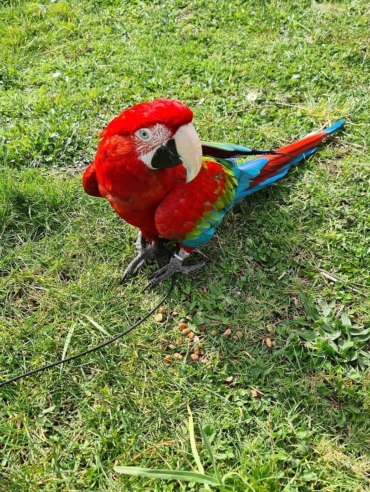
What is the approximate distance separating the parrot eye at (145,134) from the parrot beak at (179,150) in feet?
0.19

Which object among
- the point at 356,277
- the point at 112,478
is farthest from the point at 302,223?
the point at 112,478

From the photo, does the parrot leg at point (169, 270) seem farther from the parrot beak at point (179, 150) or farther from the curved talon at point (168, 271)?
the parrot beak at point (179, 150)

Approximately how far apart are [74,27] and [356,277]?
279cm

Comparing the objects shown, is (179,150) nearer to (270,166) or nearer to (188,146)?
(188,146)

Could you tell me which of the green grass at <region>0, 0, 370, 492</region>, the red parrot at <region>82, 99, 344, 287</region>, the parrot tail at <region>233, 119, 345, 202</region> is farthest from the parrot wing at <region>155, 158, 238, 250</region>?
the green grass at <region>0, 0, 370, 492</region>

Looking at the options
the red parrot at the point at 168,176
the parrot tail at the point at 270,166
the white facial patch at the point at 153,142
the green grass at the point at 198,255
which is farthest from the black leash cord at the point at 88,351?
the white facial patch at the point at 153,142

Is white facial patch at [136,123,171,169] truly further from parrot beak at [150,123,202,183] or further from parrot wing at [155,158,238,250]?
parrot wing at [155,158,238,250]

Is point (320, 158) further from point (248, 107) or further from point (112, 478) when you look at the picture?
point (112, 478)

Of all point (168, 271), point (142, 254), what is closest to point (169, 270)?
point (168, 271)

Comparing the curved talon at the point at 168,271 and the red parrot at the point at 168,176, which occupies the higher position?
the red parrot at the point at 168,176

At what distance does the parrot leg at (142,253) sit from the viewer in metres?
2.22

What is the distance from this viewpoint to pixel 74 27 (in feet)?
11.0

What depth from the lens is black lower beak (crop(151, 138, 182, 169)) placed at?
1.57 meters

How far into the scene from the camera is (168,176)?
1.78 metres
